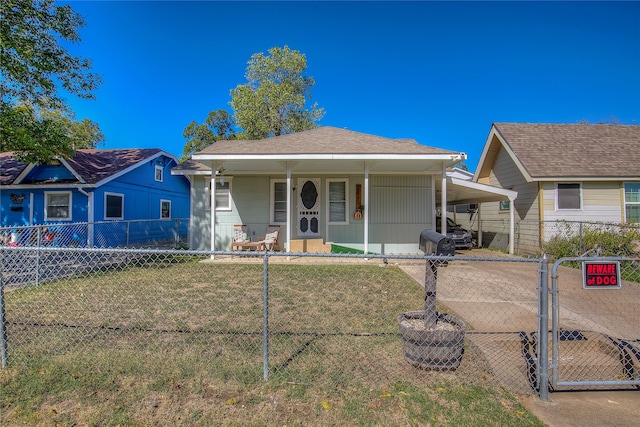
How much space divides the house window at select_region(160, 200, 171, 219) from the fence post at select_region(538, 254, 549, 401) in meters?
18.1

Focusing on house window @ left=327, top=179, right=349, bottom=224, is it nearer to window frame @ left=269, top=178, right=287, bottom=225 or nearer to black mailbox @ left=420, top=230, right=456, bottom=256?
window frame @ left=269, top=178, right=287, bottom=225

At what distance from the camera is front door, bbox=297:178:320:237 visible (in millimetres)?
11094

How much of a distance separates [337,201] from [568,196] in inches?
325

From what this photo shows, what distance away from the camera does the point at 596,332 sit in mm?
4035

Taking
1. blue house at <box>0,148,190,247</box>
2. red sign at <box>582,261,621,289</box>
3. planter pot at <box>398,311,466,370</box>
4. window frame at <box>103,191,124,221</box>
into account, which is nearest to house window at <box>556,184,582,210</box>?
red sign at <box>582,261,621,289</box>

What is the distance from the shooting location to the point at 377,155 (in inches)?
348

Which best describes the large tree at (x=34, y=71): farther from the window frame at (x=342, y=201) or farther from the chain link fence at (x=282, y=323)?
the window frame at (x=342, y=201)

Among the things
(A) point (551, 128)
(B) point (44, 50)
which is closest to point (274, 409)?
(B) point (44, 50)

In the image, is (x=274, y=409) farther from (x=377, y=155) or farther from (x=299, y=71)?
(x=299, y=71)

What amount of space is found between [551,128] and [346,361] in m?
15.5

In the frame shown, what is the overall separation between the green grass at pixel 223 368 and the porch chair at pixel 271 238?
15.4 feet

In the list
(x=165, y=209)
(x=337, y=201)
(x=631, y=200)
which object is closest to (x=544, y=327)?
(x=337, y=201)

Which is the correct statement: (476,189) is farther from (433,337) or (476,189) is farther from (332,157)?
(433,337)

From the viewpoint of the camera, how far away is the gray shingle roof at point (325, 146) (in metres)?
8.97
